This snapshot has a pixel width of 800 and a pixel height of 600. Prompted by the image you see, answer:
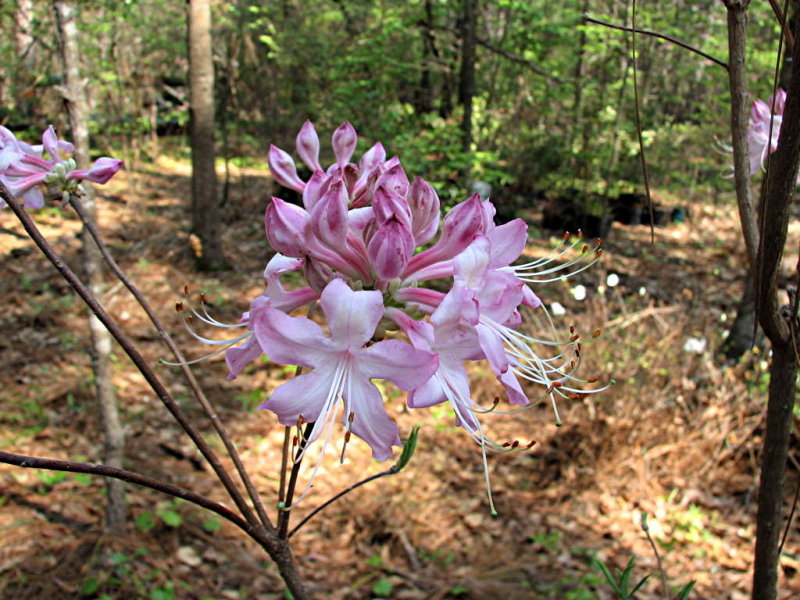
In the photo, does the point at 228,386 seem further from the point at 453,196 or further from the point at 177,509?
the point at 453,196

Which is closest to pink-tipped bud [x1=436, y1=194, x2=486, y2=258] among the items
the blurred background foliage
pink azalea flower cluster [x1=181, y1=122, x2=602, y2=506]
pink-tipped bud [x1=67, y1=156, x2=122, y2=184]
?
pink azalea flower cluster [x1=181, y1=122, x2=602, y2=506]

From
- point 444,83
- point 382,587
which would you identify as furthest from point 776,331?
point 444,83

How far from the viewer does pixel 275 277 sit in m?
0.99

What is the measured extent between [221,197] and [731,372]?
24.1 feet

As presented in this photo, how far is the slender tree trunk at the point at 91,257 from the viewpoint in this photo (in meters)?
2.51

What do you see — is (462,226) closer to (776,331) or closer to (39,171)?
(776,331)

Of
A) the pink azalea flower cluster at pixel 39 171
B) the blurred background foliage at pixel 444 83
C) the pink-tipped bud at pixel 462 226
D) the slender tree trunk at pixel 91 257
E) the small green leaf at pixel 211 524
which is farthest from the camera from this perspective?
the blurred background foliage at pixel 444 83

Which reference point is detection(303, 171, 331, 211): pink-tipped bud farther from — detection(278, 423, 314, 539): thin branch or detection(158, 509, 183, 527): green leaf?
detection(158, 509, 183, 527): green leaf

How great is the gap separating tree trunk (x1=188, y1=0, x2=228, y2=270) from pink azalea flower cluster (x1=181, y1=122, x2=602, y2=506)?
5690 mm

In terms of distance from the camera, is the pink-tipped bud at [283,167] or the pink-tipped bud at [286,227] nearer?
the pink-tipped bud at [286,227]

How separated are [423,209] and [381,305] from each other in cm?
22

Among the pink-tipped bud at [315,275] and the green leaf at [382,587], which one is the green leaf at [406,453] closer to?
the pink-tipped bud at [315,275]

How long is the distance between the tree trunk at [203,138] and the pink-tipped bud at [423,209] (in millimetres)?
5724

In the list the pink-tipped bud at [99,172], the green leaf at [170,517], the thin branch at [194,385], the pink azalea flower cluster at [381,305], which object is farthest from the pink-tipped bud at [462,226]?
the green leaf at [170,517]
